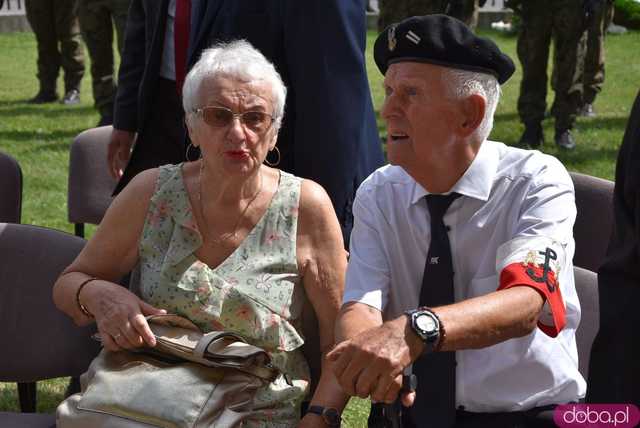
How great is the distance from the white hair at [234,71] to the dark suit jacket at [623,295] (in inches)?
50.6

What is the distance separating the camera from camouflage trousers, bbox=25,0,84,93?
38.4ft

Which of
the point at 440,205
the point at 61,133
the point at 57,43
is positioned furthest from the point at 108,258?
the point at 57,43

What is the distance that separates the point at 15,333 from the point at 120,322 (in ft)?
1.83

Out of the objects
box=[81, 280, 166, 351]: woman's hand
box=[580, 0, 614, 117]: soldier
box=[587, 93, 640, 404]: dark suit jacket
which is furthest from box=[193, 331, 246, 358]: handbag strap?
box=[580, 0, 614, 117]: soldier

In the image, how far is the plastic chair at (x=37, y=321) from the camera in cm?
345

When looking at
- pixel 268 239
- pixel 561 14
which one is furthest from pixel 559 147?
pixel 268 239

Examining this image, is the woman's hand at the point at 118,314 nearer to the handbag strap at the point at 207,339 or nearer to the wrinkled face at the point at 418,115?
the handbag strap at the point at 207,339

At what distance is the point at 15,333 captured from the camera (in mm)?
3465

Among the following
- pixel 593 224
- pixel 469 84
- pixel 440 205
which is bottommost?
pixel 593 224

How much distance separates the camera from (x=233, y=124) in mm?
3248

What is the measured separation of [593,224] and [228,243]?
42.5 inches

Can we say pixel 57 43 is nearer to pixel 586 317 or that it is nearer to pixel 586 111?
pixel 586 111

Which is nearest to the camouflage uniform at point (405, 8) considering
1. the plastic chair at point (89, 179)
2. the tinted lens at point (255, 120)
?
the plastic chair at point (89, 179)

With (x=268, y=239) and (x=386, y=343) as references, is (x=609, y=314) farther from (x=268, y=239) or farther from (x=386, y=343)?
(x=268, y=239)
